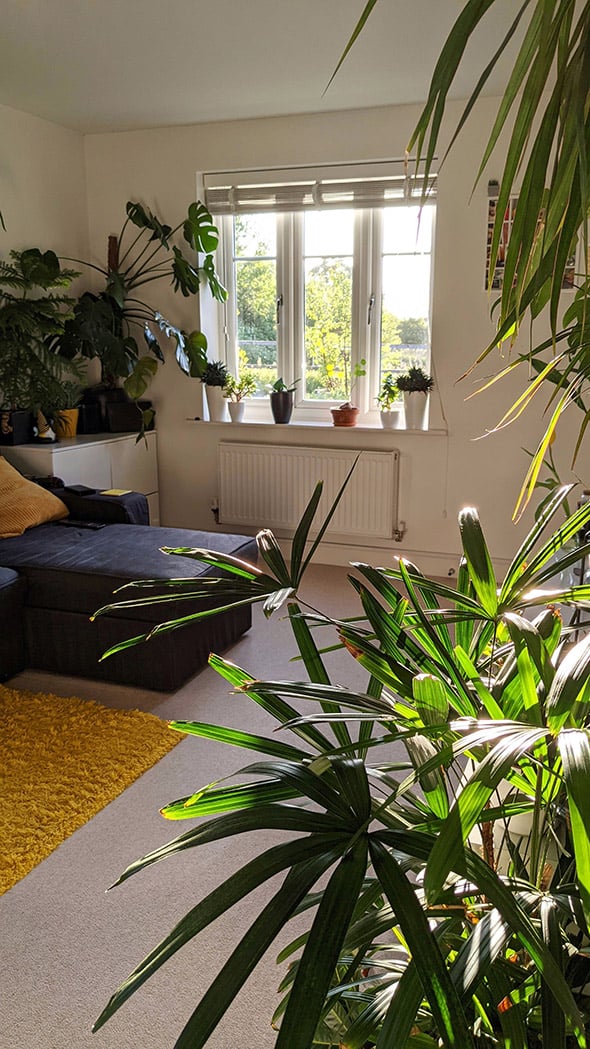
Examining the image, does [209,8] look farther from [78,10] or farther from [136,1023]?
[136,1023]

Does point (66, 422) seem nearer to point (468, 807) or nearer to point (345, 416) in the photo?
point (345, 416)

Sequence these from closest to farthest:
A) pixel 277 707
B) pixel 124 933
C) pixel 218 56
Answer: pixel 277 707 → pixel 124 933 → pixel 218 56

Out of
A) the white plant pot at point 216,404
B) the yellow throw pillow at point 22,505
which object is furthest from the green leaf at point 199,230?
the yellow throw pillow at point 22,505

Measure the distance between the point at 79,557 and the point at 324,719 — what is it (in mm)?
2648

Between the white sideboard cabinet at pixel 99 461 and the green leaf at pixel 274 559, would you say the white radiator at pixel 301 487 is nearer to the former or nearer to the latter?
the white sideboard cabinet at pixel 99 461

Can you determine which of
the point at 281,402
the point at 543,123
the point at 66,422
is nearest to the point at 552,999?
the point at 543,123

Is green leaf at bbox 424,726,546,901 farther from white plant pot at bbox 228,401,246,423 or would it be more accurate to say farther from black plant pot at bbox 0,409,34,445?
white plant pot at bbox 228,401,246,423

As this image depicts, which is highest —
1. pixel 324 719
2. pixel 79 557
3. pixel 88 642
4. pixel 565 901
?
pixel 324 719

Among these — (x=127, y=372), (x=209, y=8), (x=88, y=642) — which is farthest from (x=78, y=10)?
(x=88, y=642)

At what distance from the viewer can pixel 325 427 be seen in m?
4.68

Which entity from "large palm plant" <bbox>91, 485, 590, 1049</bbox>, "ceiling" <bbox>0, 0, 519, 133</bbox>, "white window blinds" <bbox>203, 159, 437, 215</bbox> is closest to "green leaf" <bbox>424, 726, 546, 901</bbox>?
"large palm plant" <bbox>91, 485, 590, 1049</bbox>

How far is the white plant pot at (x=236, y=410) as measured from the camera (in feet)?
16.1

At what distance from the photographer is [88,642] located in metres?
3.17

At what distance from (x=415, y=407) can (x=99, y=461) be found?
1.80m
